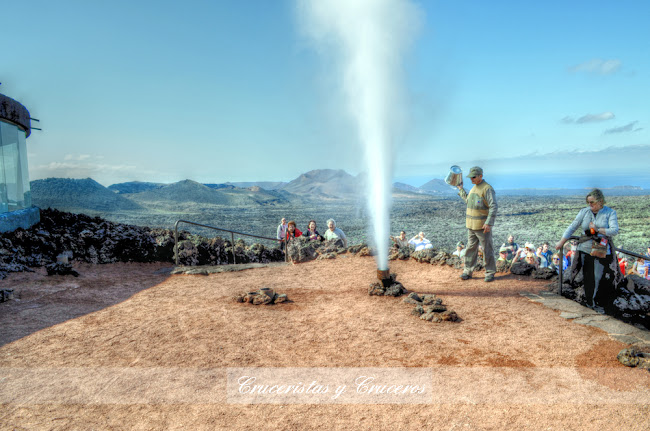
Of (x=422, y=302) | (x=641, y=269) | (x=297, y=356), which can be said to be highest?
(x=422, y=302)

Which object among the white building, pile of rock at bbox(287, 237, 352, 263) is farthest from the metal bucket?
the white building

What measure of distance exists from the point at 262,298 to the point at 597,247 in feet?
18.1

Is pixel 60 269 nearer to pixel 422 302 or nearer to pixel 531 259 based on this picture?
pixel 422 302

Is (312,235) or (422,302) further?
(312,235)

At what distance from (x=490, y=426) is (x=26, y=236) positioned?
11986mm

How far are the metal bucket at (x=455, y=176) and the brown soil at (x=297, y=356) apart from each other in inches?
82.7

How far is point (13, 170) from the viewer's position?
1322 centimetres

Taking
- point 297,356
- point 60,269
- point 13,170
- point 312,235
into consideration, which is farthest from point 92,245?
point 297,356

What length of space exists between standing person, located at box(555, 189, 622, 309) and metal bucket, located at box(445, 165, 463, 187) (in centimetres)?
241

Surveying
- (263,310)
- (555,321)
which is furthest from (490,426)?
(263,310)

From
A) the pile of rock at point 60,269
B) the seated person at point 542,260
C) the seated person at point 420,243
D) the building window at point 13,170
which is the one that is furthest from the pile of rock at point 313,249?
the building window at point 13,170

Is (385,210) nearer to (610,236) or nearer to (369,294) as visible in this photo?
(369,294)

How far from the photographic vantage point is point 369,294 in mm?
7387

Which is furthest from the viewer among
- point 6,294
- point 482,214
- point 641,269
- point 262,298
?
point 641,269
